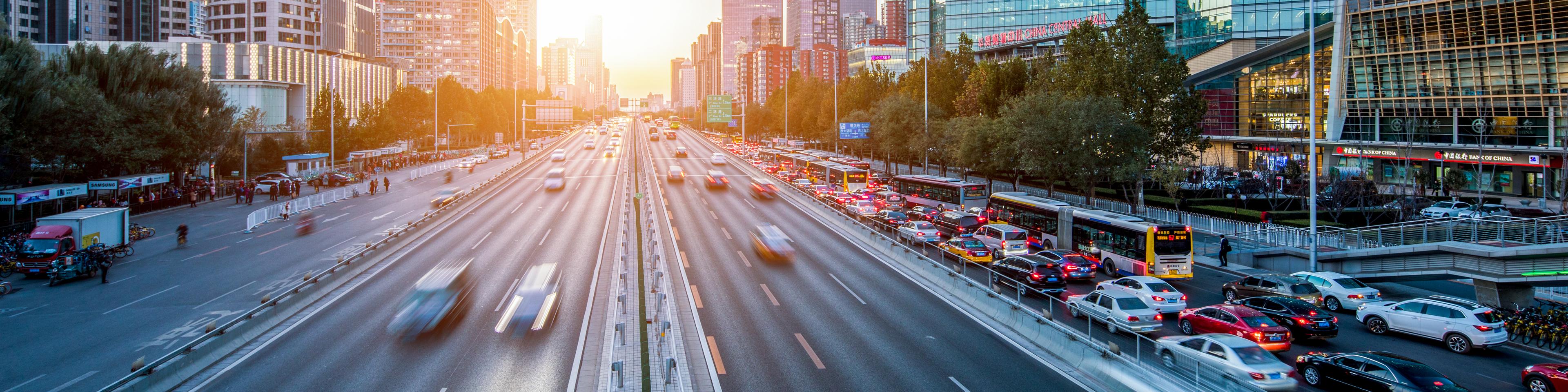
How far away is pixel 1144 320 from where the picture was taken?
20719 millimetres

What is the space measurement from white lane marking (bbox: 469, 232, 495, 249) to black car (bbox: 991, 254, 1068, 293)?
21.8 metres

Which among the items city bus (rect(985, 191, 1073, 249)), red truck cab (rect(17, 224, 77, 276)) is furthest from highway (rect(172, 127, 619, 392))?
city bus (rect(985, 191, 1073, 249))

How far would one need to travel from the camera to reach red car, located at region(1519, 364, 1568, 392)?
15.1m

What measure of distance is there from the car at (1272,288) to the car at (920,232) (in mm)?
11249

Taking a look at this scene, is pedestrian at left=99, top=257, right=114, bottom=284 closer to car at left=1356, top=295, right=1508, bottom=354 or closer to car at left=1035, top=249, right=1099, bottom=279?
car at left=1035, top=249, right=1099, bottom=279

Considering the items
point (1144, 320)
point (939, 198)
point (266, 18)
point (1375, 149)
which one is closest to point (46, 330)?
point (1144, 320)

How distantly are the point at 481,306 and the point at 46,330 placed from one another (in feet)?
34.7

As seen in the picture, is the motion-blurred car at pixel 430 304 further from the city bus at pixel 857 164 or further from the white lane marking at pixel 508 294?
the city bus at pixel 857 164

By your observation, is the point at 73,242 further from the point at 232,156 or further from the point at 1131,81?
the point at 1131,81

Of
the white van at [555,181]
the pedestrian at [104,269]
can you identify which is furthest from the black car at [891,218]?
the pedestrian at [104,269]

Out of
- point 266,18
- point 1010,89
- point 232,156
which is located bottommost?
point 232,156

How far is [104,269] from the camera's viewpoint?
89.1 ft

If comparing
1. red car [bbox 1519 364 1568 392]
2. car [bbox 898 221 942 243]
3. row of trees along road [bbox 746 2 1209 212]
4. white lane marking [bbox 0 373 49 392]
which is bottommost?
white lane marking [bbox 0 373 49 392]

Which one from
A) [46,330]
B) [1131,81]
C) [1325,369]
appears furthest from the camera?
[1131,81]
